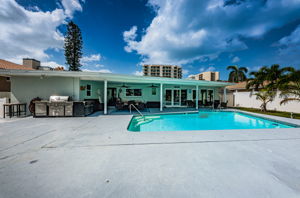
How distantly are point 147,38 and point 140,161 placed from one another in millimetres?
13995

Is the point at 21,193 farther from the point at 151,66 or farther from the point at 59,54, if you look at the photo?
the point at 151,66

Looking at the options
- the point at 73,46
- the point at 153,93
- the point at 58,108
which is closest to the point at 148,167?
the point at 58,108

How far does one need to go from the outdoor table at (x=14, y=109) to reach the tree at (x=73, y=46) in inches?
525

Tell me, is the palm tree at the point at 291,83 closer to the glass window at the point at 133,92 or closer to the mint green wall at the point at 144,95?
the mint green wall at the point at 144,95

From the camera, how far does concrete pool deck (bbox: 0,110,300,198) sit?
152cm

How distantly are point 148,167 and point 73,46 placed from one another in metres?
23.5

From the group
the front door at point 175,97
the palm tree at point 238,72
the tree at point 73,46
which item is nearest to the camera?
the front door at point 175,97

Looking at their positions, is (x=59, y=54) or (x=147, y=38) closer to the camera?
(x=147, y=38)

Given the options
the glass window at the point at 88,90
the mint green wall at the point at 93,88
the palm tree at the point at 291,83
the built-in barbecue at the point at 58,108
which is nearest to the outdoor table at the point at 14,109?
the built-in barbecue at the point at 58,108

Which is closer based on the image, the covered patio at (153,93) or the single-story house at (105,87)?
the single-story house at (105,87)

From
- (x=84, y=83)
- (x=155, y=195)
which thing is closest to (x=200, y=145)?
(x=155, y=195)

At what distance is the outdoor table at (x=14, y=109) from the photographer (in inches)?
240

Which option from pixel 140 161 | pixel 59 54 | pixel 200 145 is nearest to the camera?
pixel 140 161

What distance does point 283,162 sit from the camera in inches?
86.4
